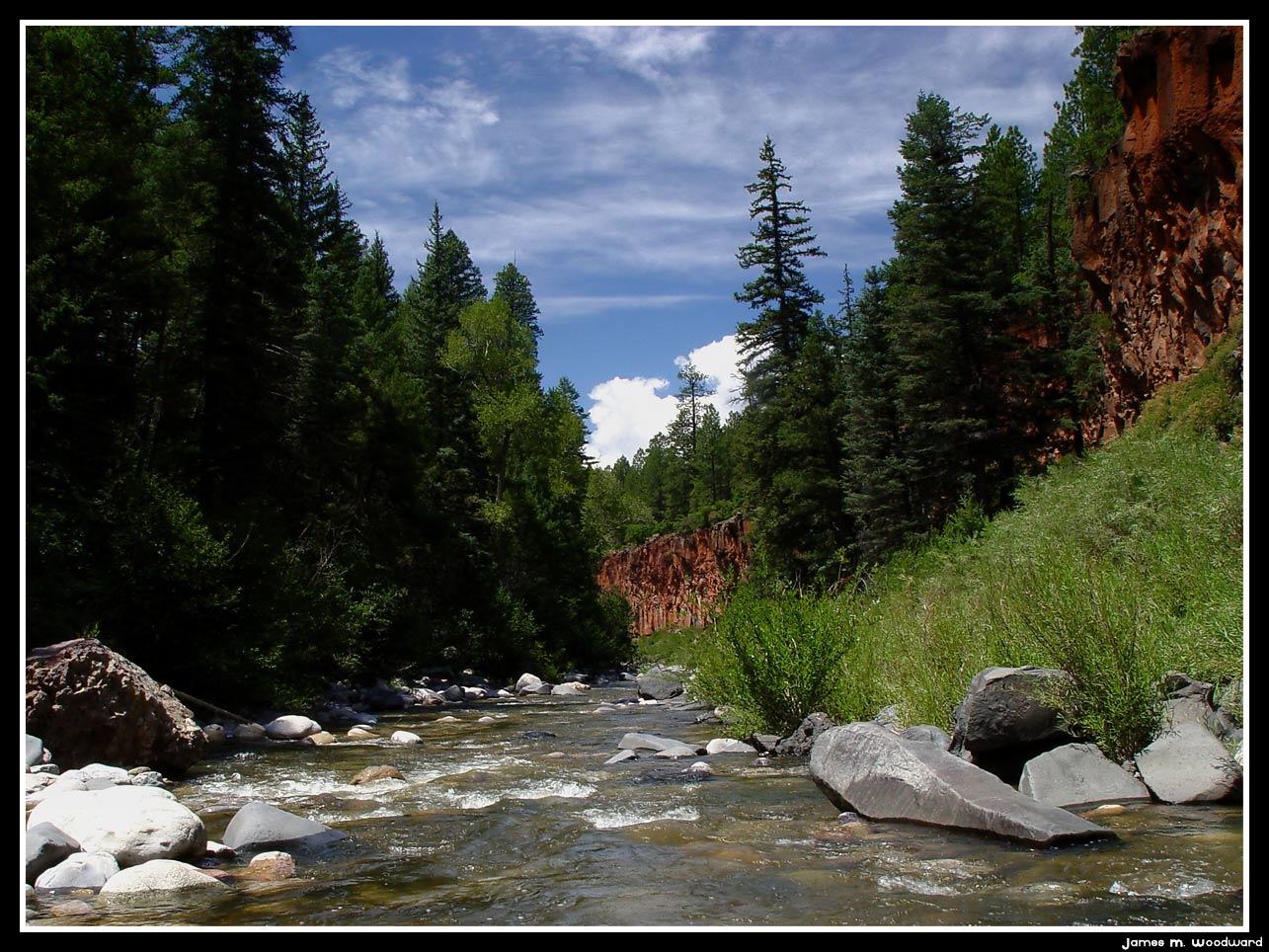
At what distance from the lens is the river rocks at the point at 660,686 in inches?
861

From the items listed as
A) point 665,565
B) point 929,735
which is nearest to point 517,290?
point 665,565

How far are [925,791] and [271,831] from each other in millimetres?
4413

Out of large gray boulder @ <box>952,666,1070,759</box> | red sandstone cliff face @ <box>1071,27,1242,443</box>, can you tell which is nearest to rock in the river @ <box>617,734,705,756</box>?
large gray boulder @ <box>952,666,1070,759</box>

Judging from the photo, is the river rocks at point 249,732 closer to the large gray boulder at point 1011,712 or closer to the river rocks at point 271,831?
the river rocks at point 271,831

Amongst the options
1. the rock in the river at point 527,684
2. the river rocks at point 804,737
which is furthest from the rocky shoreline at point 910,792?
the rock in the river at point 527,684

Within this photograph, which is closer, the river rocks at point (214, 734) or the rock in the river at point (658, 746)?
the rock in the river at point (658, 746)

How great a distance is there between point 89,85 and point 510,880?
16664 millimetres

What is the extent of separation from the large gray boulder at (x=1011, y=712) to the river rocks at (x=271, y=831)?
480cm

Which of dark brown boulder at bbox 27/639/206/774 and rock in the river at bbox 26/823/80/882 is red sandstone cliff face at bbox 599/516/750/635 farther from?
rock in the river at bbox 26/823/80/882

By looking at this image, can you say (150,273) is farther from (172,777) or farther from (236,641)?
(172,777)

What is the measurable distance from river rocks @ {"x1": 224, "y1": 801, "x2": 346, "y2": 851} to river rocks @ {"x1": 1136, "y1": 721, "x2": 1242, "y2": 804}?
5722mm

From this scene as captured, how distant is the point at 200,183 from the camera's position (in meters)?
19.2

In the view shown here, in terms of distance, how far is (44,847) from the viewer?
5043 mm
